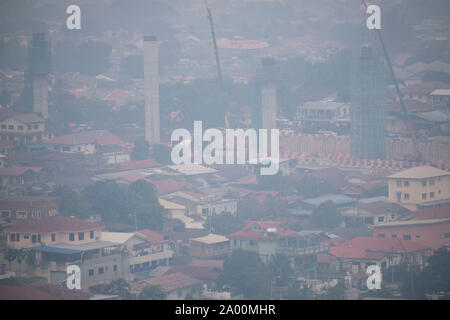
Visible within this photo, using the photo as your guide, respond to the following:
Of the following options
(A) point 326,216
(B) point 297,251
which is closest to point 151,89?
(A) point 326,216

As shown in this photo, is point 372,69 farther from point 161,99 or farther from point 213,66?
point 213,66

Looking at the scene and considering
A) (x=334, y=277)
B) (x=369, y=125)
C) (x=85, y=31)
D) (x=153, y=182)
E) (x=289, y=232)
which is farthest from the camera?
(x=85, y=31)

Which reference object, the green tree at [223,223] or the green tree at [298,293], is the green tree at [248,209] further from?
the green tree at [298,293]

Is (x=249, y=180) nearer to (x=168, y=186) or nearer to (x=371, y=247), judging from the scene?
(x=168, y=186)

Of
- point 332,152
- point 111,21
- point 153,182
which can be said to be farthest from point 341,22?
point 153,182

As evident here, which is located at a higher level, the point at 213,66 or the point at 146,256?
the point at 213,66

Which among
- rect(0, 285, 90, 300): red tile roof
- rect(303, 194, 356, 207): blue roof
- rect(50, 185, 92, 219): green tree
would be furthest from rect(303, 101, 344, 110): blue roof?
rect(0, 285, 90, 300): red tile roof

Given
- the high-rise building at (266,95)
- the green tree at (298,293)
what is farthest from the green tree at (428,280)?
the high-rise building at (266,95)
